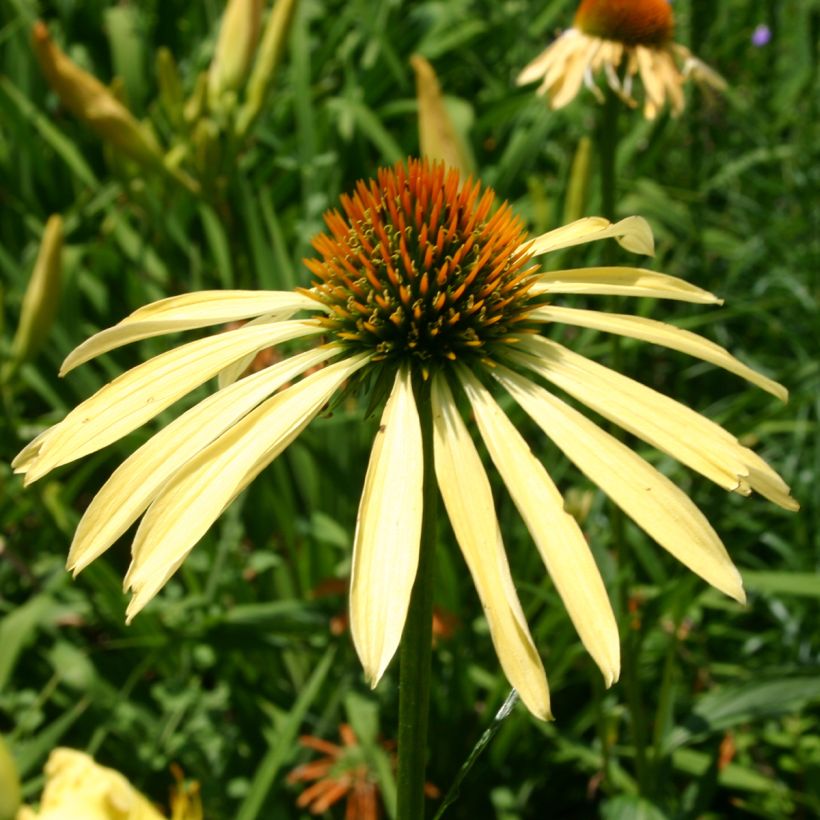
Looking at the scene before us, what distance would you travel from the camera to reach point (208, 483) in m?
0.81

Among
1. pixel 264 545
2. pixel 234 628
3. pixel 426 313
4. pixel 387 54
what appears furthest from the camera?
pixel 387 54

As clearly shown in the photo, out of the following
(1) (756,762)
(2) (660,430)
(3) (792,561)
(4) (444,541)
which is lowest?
(1) (756,762)

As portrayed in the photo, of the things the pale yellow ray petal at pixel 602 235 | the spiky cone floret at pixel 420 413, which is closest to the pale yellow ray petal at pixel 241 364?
the spiky cone floret at pixel 420 413

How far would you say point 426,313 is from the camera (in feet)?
3.34

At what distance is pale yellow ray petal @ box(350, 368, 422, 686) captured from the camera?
708 mm

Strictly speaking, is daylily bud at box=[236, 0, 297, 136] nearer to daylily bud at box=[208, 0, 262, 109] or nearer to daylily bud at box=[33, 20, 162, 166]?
daylily bud at box=[208, 0, 262, 109]

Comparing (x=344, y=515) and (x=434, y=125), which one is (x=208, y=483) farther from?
(x=344, y=515)

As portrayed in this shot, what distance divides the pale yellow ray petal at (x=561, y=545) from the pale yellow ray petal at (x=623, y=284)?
0.18m

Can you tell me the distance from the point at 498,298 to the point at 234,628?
88 centimetres

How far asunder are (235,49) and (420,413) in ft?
4.05

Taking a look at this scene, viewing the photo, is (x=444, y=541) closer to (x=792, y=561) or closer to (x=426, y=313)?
(x=792, y=561)

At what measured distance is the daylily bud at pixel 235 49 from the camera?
1.90m

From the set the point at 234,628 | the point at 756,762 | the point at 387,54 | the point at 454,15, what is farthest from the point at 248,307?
the point at 454,15

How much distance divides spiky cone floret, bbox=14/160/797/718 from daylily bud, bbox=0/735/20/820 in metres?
0.24
